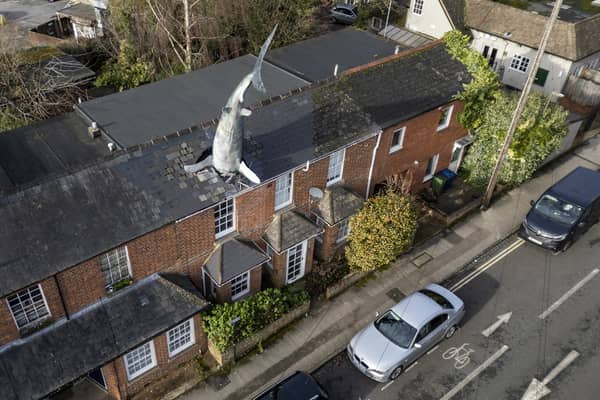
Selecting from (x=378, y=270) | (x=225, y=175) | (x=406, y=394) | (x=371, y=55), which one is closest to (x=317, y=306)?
(x=378, y=270)

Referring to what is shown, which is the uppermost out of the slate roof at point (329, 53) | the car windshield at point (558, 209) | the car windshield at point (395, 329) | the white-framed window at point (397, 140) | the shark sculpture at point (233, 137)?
the shark sculpture at point (233, 137)

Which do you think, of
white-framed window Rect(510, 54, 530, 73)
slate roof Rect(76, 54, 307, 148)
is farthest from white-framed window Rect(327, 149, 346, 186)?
white-framed window Rect(510, 54, 530, 73)

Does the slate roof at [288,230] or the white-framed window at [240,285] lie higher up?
the slate roof at [288,230]

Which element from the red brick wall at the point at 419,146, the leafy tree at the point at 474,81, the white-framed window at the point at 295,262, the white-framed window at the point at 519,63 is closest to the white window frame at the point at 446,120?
the red brick wall at the point at 419,146

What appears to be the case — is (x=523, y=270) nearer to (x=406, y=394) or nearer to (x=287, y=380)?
(x=406, y=394)

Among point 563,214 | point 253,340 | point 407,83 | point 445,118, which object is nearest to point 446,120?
point 445,118

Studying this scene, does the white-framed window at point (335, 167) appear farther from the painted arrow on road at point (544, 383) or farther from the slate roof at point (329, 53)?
the painted arrow on road at point (544, 383)

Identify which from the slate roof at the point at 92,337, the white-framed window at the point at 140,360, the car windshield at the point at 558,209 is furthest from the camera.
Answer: the car windshield at the point at 558,209
